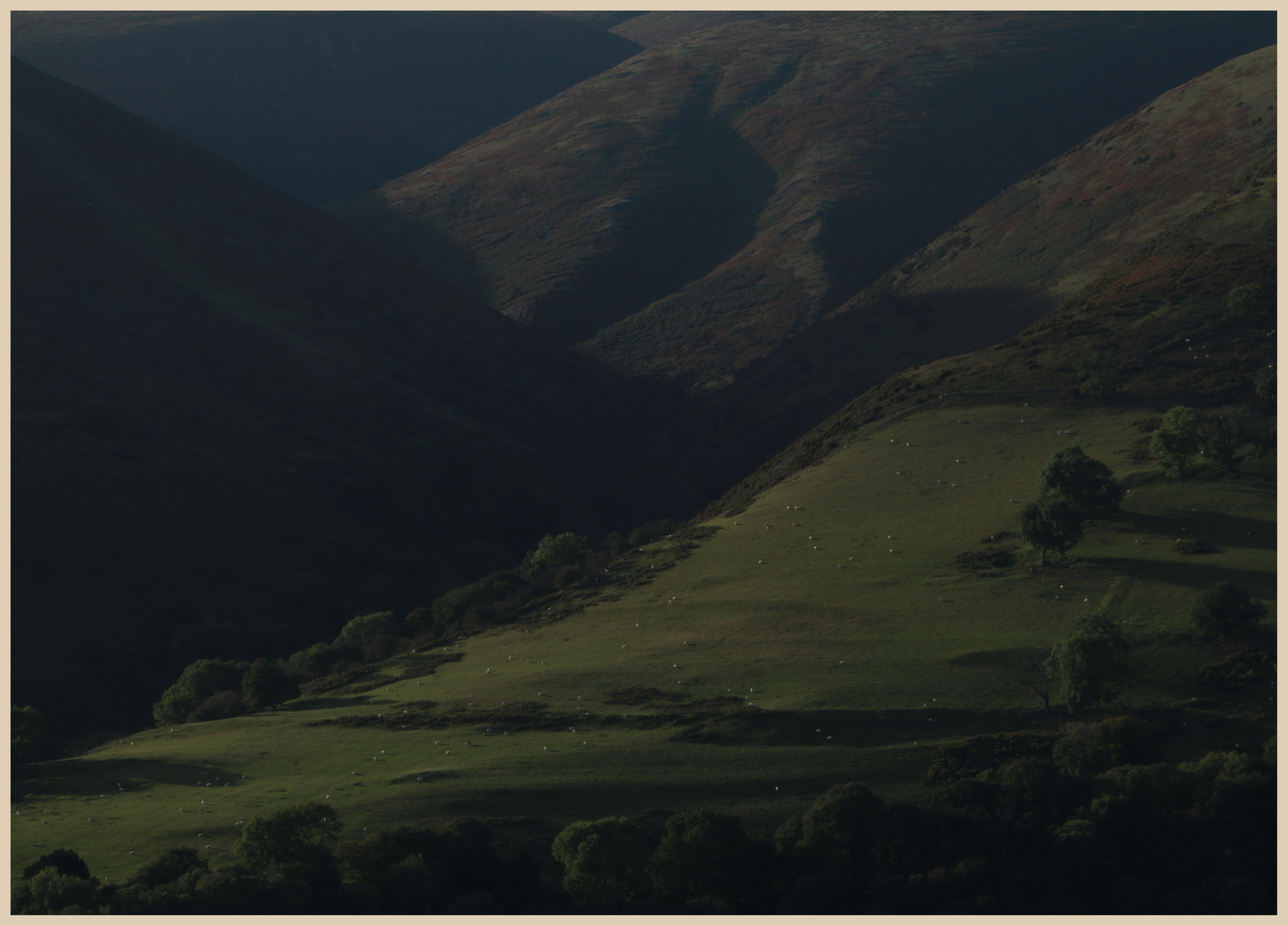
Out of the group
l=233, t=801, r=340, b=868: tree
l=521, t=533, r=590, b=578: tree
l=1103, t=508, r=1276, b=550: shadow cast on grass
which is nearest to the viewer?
l=233, t=801, r=340, b=868: tree

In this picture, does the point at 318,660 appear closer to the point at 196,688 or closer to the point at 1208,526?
the point at 196,688

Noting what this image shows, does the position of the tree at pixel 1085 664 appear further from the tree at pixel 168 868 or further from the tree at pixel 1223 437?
the tree at pixel 168 868

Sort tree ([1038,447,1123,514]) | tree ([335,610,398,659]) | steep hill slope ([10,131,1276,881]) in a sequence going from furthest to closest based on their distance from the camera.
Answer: tree ([335,610,398,659]), tree ([1038,447,1123,514]), steep hill slope ([10,131,1276,881])

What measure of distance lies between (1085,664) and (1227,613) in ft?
29.6

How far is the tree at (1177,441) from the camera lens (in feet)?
242

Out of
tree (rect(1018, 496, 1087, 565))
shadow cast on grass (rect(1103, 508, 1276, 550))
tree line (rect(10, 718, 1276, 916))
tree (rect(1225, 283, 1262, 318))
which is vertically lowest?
tree line (rect(10, 718, 1276, 916))

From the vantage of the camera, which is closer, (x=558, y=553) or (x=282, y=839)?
(x=282, y=839)

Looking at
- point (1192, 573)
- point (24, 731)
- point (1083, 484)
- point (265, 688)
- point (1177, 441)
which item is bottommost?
point (265, 688)

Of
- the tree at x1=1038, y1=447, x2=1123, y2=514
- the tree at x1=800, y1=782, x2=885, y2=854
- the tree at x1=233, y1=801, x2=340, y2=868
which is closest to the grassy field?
the tree at x1=1038, y1=447, x2=1123, y2=514

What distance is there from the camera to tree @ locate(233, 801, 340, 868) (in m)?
41.0

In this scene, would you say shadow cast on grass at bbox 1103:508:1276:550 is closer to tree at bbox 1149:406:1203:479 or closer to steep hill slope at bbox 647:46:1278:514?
tree at bbox 1149:406:1203:479

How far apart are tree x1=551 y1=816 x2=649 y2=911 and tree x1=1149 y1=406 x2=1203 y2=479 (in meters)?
47.9

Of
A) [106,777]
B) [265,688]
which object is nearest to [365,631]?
[265,688]

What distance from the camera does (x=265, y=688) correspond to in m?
68.6
